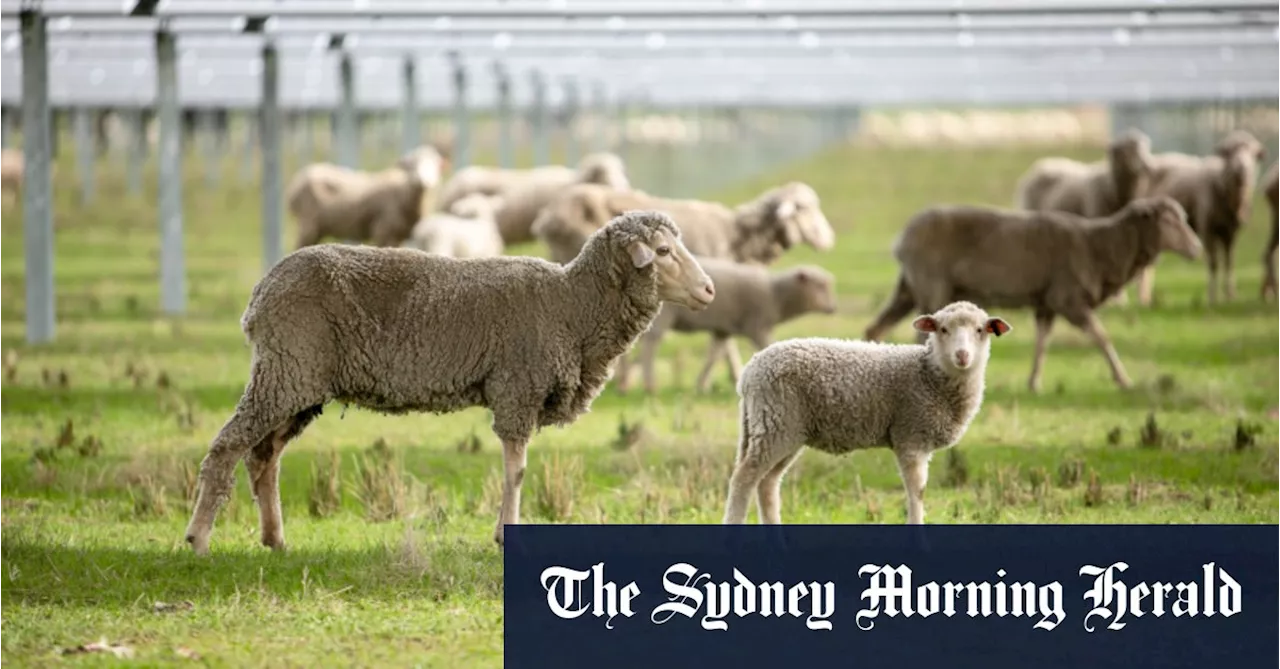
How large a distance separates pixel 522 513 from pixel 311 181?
52.9 ft

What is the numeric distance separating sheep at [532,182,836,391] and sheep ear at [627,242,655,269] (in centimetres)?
788

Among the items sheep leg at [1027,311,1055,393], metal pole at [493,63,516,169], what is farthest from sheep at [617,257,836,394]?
metal pole at [493,63,516,169]

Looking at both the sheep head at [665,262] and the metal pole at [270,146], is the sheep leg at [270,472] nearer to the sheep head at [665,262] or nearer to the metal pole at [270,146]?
the sheep head at [665,262]

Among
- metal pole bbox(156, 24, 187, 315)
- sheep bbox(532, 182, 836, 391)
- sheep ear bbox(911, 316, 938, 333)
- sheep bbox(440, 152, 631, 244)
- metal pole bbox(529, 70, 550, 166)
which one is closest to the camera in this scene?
sheep ear bbox(911, 316, 938, 333)

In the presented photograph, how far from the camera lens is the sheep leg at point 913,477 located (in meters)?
10.3

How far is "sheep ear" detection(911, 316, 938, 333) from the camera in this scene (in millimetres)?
10430

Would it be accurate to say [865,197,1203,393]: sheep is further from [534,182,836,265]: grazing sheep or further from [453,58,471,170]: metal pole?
[453,58,471,170]: metal pole

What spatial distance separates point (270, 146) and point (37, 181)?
557 cm

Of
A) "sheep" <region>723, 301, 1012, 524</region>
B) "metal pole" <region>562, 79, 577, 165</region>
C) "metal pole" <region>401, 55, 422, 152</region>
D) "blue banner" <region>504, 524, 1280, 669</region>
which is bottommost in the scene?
"blue banner" <region>504, 524, 1280, 669</region>

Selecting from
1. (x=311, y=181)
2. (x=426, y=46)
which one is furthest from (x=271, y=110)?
(x=426, y=46)

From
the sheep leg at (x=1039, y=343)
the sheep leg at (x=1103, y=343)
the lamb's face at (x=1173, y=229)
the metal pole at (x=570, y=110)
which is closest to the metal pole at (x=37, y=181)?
the sheep leg at (x=1039, y=343)

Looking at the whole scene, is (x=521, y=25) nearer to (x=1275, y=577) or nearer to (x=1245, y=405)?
(x=1245, y=405)

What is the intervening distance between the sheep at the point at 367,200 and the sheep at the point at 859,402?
48.3ft

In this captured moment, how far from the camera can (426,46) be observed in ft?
94.1
